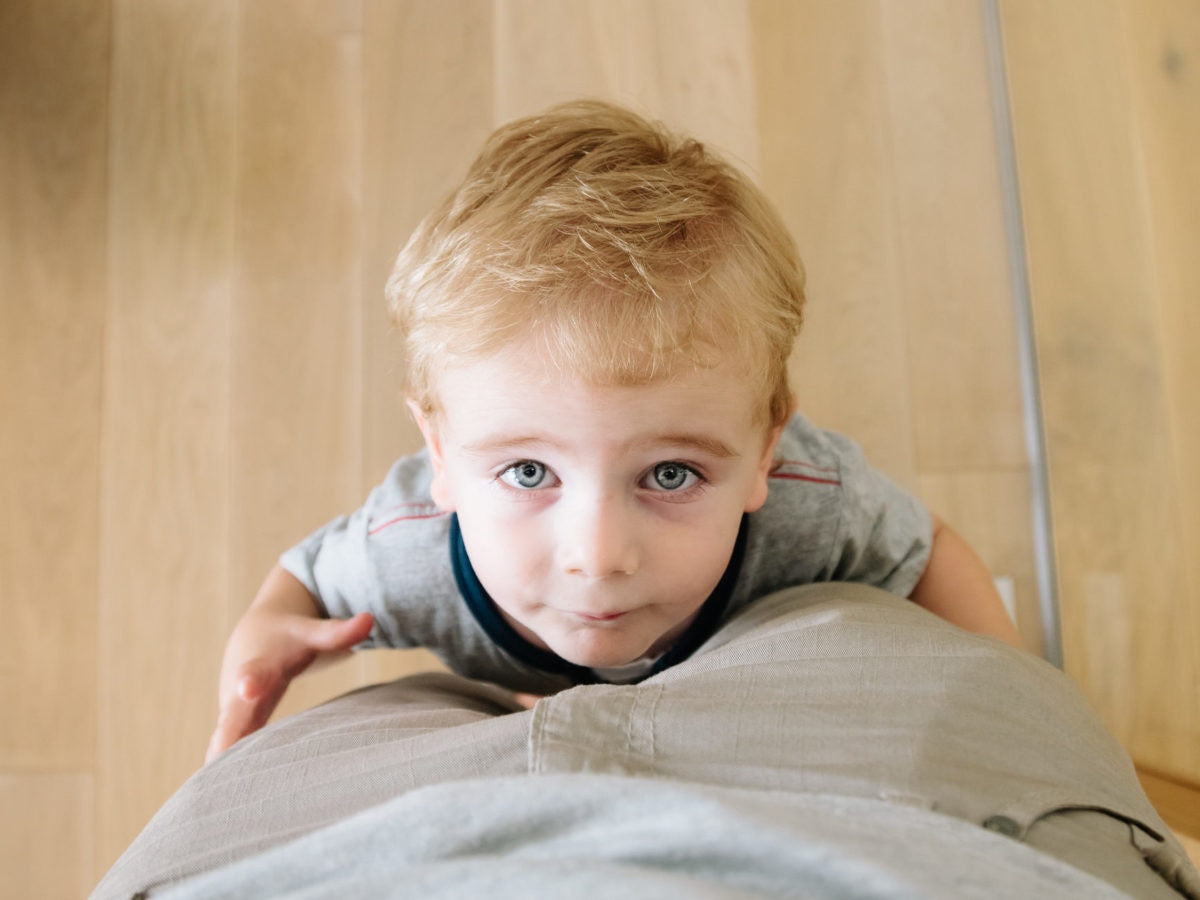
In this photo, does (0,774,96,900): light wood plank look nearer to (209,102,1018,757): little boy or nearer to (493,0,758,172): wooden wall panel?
(209,102,1018,757): little boy

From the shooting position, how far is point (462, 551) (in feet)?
2.52

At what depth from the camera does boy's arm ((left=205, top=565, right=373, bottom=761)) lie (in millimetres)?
745

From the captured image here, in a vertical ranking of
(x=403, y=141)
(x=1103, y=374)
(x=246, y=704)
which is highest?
(x=403, y=141)

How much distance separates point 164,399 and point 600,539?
0.60 m

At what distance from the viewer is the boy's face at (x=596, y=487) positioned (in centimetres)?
57

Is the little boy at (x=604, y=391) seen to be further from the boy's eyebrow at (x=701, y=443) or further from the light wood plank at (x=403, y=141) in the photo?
the light wood plank at (x=403, y=141)

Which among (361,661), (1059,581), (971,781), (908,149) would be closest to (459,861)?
(971,781)

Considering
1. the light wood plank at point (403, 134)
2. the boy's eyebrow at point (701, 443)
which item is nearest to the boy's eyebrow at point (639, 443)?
the boy's eyebrow at point (701, 443)

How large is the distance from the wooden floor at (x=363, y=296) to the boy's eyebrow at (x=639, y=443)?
422 mm

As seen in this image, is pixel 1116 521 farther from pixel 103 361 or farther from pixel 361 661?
pixel 103 361

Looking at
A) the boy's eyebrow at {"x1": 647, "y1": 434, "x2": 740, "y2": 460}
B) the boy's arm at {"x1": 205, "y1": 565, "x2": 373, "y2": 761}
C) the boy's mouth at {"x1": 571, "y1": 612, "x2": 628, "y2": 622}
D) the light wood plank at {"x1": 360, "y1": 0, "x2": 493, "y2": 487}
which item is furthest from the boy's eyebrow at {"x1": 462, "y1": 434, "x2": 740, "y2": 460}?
the light wood plank at {"x1": 360, "y1": 0, "x2": 493, "y2": 487}

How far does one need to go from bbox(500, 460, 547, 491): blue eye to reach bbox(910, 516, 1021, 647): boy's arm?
0.38 meters

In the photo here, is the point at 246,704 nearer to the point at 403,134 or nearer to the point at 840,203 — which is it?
the point at 403,134

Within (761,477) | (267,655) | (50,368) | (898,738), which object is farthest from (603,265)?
(50,368)
